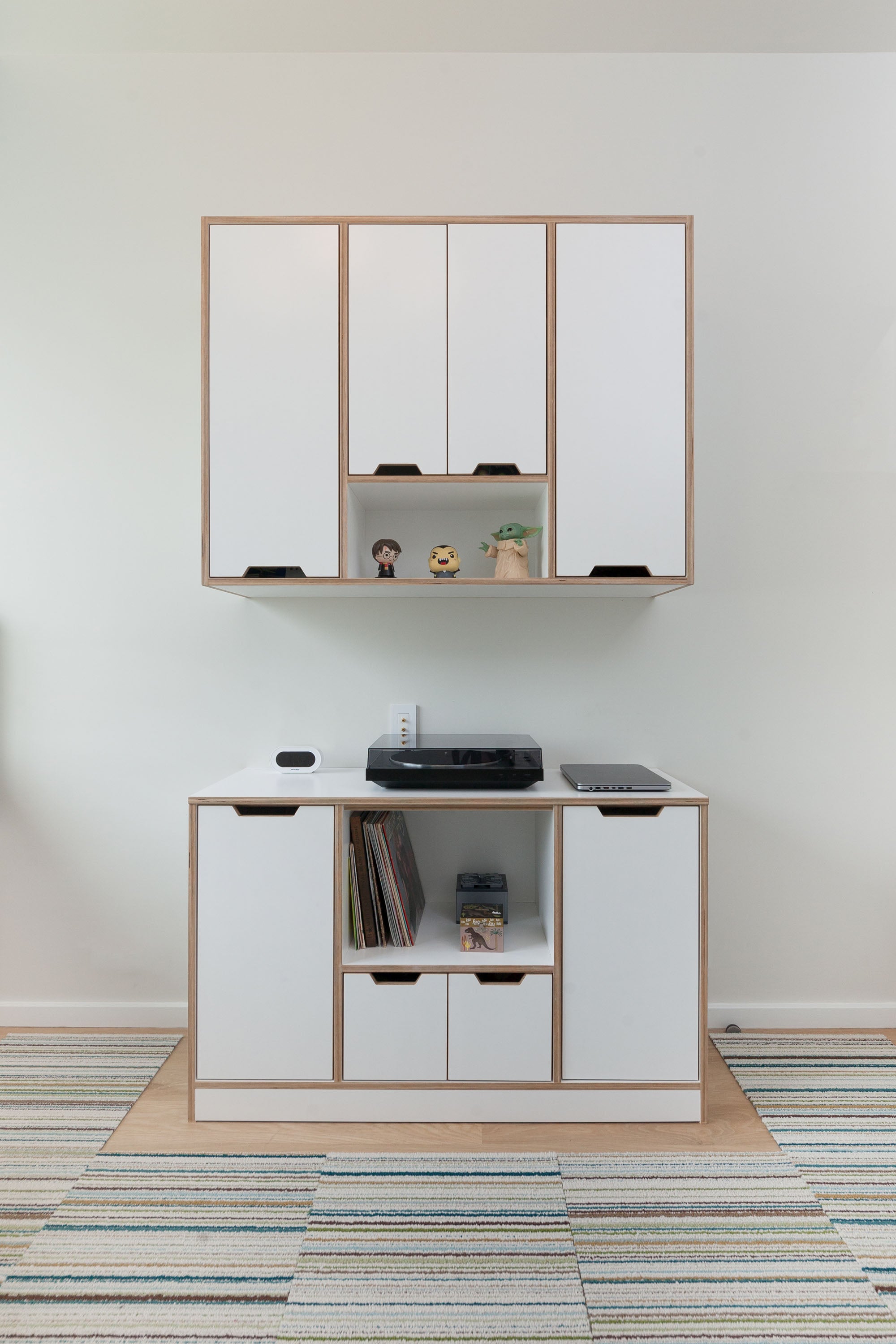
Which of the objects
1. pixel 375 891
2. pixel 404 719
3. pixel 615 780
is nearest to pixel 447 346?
pixel 404 719

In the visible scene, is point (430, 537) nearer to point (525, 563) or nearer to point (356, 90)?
point (525, 563)

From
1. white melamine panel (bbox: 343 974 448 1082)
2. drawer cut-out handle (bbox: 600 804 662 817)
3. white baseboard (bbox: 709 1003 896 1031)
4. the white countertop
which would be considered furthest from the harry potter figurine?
white baseboard (bbox: 709 1003 896 1031)

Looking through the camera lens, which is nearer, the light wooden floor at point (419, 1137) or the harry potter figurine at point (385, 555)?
the light wooden floor at point (419, 1137)

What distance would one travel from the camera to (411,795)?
185 centimetres

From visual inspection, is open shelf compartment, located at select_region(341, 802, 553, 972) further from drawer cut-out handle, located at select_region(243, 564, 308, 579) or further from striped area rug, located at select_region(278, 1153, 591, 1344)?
drawer cut-out handle, located at select_region(243, 564, 308, 579)

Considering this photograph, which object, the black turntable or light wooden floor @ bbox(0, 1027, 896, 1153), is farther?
the black turntable

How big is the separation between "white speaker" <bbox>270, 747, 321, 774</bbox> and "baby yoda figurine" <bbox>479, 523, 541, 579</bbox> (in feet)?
2.39

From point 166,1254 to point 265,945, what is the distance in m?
0.60

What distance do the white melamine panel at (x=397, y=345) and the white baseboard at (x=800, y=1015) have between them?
1.81 meters

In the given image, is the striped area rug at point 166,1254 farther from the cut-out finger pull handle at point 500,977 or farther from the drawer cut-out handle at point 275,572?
the drawer cut-out handle at point 275,572

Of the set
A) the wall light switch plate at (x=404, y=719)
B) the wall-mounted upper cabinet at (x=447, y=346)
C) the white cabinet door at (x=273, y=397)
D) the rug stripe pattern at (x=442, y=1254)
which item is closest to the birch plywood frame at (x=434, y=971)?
the rug stripe pattern at (x=442, y=1254)

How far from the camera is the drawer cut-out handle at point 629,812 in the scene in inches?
72.2

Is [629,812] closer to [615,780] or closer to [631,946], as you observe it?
[615,780]

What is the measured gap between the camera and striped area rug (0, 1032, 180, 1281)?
5.11 feet
